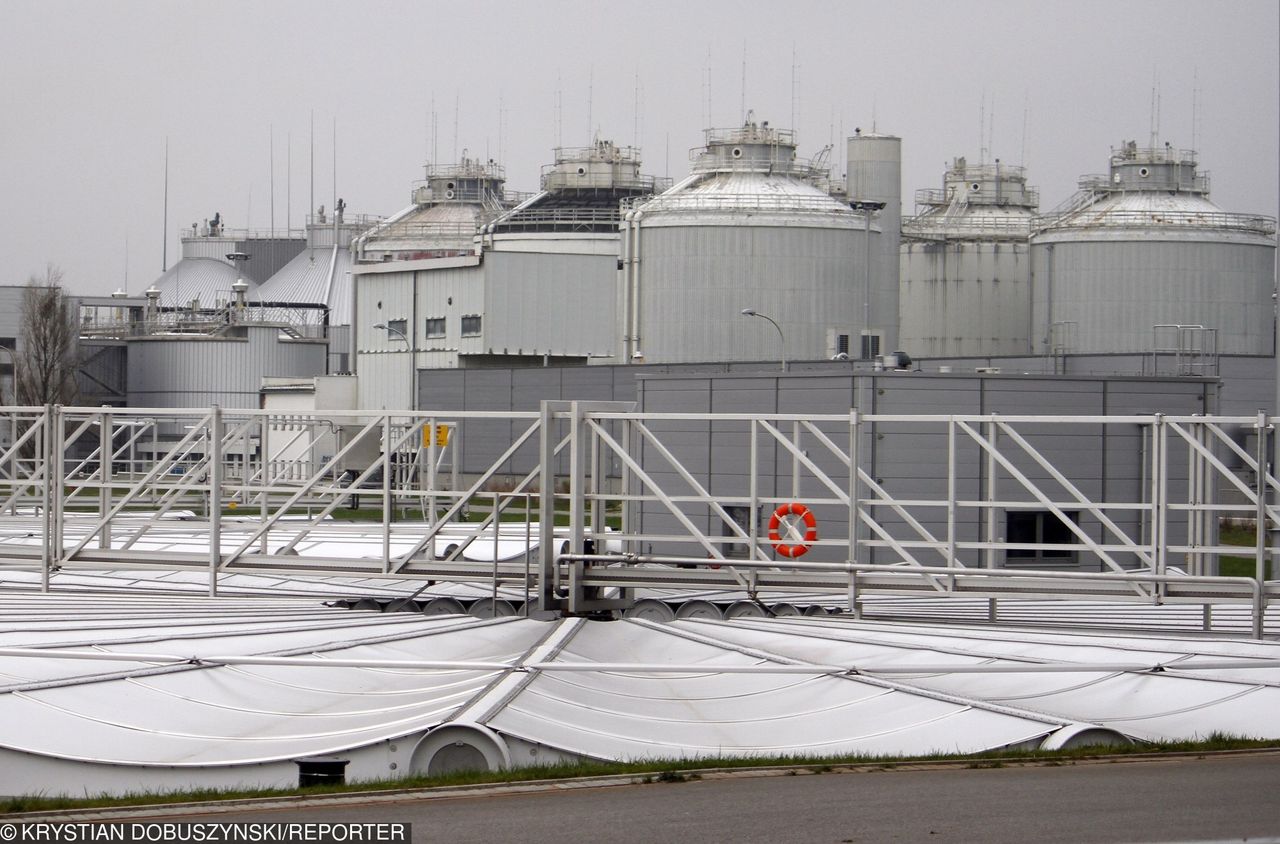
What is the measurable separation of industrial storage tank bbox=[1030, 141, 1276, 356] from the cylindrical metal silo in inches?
295

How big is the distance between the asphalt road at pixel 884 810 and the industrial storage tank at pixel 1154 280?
203ft

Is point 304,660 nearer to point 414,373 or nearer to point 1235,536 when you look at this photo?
point 1235,536

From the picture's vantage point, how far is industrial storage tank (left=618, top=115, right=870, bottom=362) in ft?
217

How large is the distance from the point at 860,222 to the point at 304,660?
180 feet

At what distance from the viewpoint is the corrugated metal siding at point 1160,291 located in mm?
70875

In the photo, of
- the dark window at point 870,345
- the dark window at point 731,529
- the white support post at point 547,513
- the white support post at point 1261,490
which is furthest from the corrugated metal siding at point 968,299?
the white support post at point 1261,490

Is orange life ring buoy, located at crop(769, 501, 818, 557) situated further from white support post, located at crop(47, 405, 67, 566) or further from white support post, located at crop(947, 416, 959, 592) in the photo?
white support post, located at crop(47, 405, 67, 566)

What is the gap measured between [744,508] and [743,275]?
27700mm

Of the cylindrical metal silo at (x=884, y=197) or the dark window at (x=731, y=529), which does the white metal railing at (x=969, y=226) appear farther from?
the dark window at (x=731, y=529)

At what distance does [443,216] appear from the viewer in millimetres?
90188

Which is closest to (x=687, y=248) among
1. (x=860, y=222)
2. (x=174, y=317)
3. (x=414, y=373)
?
(x=860, y=222)

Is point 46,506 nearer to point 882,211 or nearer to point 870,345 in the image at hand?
point 870,345

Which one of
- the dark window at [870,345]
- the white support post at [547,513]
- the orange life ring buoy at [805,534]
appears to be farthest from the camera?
the dark window at [870,345]

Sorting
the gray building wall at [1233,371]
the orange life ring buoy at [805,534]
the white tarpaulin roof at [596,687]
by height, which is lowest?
the white tarpaulin roof at [596,687]
